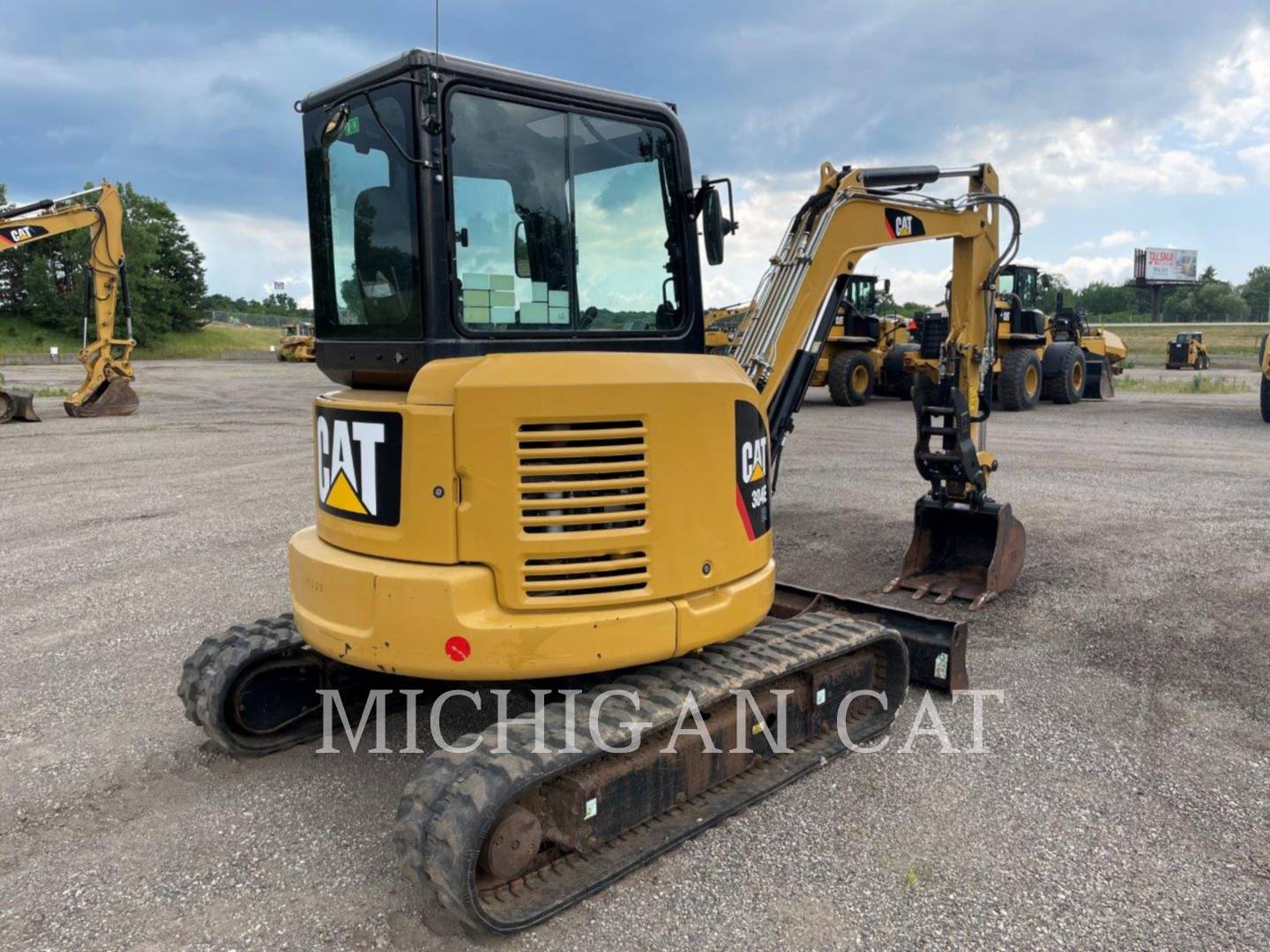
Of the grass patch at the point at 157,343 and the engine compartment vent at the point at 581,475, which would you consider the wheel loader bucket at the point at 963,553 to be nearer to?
the engine compartment vent at the point at 581,475

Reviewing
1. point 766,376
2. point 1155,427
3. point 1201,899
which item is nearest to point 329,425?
point 766,376

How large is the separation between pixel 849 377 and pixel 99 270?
1582 centimetres

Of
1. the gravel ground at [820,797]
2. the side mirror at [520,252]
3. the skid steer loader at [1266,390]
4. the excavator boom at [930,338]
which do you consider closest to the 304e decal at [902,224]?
the excavator boom at [930,338]

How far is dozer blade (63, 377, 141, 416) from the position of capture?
64.2 ft

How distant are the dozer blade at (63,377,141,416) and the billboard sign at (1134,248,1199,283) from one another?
267 ft

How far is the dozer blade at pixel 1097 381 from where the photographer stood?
2211 centimetres

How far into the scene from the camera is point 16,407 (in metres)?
18.4

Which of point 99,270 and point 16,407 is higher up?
point 99,270

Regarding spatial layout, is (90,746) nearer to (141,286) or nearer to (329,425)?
(329,425)

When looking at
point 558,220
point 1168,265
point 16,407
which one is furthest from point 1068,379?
A: point 1168,265

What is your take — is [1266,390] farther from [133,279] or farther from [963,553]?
[133,279]

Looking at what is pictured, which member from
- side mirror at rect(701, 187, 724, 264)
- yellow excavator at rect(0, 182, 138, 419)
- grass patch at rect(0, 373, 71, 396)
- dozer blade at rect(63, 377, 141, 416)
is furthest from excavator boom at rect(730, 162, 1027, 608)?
grass patch at rect(0, 373, 71, 396)

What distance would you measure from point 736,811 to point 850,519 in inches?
230

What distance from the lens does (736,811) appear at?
3.97m
